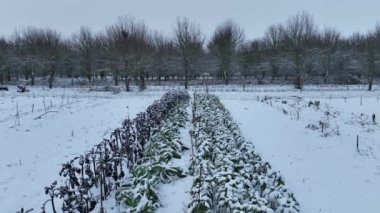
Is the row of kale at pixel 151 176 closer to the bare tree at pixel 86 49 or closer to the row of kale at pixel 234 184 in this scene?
the row of kale at pixel 234 184

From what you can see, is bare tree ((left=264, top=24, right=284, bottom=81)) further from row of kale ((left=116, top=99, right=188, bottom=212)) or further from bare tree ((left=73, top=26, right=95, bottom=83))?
row of kale ((left=116, top=99, right=188, bottom=212))

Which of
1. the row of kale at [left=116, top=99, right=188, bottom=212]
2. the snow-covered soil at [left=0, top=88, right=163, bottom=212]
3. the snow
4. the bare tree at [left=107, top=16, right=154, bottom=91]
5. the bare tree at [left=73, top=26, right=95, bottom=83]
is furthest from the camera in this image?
the bare tree at [left=73, top=26, right=95, bottom=83]

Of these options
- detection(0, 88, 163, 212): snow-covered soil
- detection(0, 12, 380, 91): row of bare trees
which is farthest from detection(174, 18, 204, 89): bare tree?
detection(0, 88, 163, 212): snow-covered soil

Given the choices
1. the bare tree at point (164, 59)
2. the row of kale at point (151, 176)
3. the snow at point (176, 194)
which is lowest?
the snow at point (176, 194)

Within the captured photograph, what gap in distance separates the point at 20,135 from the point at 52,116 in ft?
13.9

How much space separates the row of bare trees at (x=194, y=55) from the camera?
135ft

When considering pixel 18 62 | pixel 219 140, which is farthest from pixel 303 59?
pixel 18 62

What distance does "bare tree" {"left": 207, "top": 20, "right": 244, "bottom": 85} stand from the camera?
1897 inches

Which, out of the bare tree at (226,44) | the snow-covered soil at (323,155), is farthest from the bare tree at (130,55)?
the snow-covered soil at (323,155)

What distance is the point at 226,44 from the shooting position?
1930 inches

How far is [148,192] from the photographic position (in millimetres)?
5723

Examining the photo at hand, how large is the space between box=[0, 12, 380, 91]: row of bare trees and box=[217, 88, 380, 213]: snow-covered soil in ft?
83.4

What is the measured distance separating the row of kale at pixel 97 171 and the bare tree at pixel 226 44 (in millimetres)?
37043

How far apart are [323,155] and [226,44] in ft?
135
